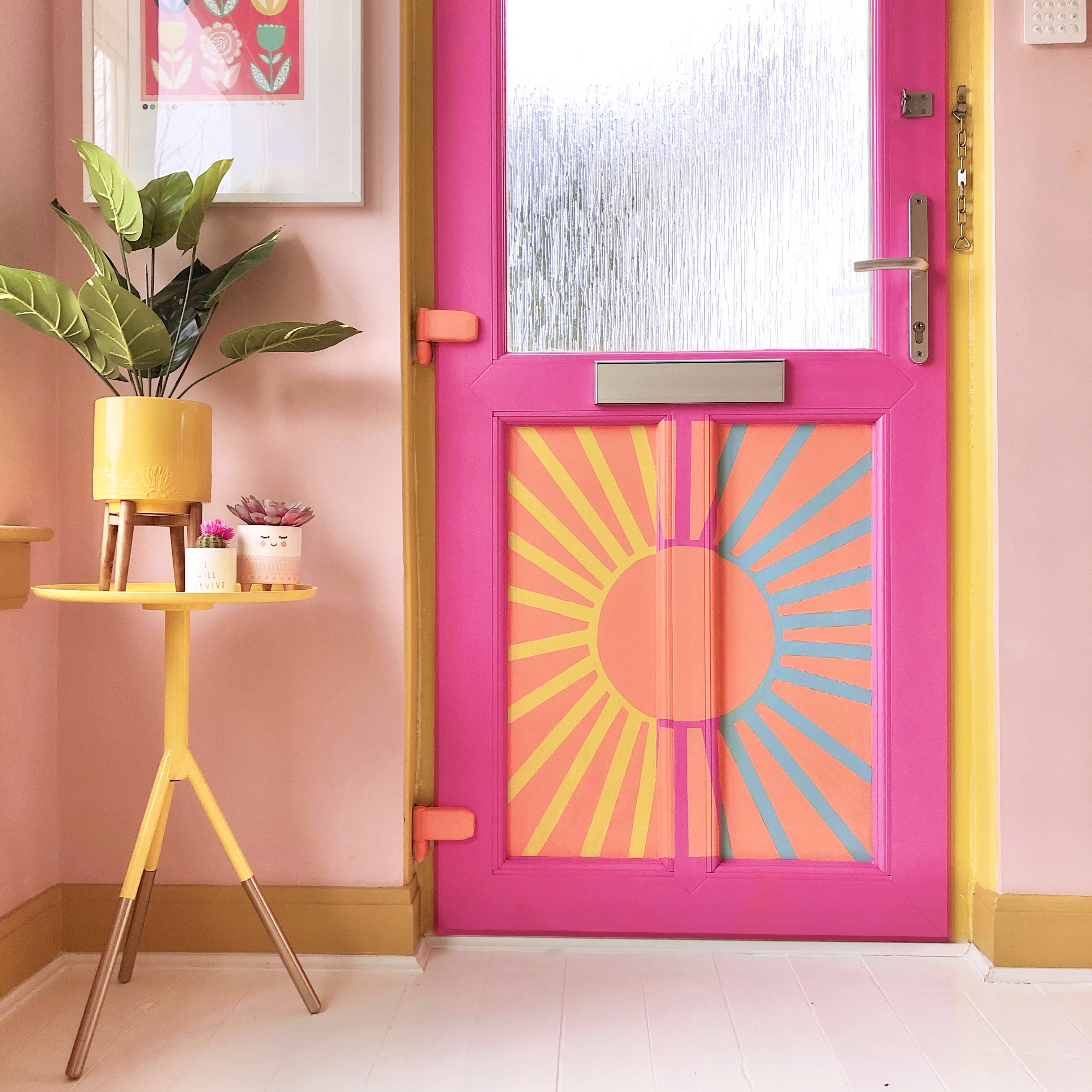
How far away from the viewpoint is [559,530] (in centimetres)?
160

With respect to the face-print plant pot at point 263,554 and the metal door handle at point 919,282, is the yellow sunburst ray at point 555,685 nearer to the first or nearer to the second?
the face-print plant pot at point 263,554

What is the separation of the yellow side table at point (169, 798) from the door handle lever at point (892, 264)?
1.11m

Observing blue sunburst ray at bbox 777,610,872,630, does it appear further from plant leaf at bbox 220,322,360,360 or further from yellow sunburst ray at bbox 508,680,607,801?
plant leaf at bbox 220,322,360,360

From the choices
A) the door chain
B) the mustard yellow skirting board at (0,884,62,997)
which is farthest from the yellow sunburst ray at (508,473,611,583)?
the mustard yellow skirting board at (0,884,62,997)

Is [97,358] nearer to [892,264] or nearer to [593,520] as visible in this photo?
[593,520]

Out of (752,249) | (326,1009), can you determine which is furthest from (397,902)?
(752,249)

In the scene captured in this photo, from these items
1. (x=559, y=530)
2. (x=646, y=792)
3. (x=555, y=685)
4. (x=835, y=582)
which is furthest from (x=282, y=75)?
(x=646, y=792)

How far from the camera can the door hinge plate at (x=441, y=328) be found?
158cm

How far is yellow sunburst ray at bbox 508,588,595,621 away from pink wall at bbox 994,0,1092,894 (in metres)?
0.73

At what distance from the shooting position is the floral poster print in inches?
58.7

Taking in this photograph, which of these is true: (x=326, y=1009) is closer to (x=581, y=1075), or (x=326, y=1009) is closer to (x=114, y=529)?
(x=581, y=1075)

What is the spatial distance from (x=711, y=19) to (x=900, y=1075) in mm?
1785

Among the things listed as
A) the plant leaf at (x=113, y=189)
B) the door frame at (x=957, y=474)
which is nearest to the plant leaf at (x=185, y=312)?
the plant leaf at (x=113, y=189)

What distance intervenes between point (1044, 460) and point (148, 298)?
60.8 inches
